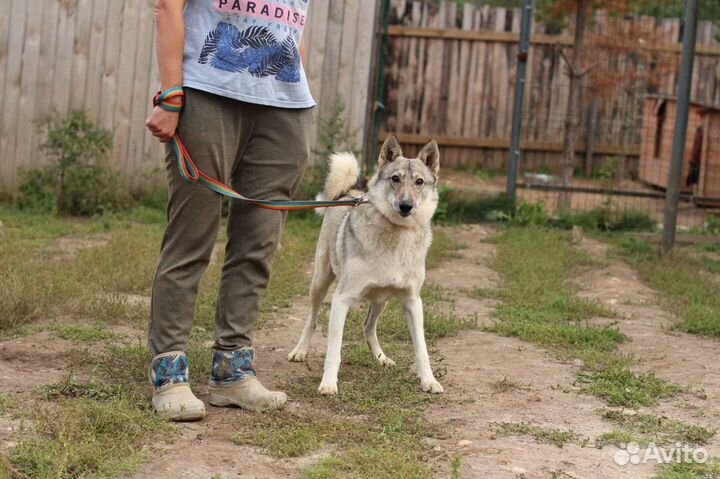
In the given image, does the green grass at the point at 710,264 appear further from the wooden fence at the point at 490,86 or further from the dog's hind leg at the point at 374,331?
the wooden fence at the point at 490,86

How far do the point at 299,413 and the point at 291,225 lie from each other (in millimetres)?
5191

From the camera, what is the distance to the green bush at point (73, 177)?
30.8 ft

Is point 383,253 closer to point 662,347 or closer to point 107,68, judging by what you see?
point 662,347

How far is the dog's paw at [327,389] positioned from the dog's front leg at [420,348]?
17.6 inches

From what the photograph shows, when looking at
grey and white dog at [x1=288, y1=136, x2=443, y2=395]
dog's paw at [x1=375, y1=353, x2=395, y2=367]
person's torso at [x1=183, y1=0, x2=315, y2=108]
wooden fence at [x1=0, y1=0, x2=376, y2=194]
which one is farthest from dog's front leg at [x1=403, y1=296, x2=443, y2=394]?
wooden fence at [x1=0, y1=0, x2=376, y2=194]

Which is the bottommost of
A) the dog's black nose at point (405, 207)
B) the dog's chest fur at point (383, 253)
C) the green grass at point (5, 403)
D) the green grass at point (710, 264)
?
the green grass at point (5, 403)

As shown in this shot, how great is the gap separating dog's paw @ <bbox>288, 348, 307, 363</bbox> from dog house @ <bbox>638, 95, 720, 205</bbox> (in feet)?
20.6

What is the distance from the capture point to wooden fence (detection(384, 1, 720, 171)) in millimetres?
13891

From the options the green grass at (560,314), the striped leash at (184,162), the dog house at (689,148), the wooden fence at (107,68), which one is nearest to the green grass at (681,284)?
the green grass at (560,314)

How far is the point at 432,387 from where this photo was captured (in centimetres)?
469

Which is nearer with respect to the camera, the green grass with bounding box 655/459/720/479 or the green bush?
the green grass with bounding box 655/459/720/479

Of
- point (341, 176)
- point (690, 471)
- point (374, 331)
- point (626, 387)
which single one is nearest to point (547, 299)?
point (374, 331)

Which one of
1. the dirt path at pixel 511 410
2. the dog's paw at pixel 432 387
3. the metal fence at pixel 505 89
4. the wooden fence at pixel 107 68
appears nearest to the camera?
the dirt path at pixel 511 410

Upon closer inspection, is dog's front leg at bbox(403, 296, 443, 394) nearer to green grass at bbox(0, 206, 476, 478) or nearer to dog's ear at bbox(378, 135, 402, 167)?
green grass at bbox(0, 206, 476, 478)
